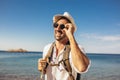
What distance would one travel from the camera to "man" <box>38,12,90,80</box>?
3.28 meters

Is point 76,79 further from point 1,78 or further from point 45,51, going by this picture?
point 1,78

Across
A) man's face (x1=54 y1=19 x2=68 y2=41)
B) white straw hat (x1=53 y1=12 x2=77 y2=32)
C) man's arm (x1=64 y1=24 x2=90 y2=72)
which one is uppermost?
white straw hat (x1=53 y1=12 x2=77 y2=32)

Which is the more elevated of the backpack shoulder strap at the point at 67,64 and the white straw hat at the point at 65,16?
the white straw hat at the point at 65,16

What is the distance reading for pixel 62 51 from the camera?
3.61 meters

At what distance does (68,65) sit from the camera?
3457mm

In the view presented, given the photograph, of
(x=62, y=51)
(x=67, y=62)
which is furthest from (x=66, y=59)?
(x=62, y=51)

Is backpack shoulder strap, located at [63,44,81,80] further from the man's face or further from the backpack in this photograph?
the man's face

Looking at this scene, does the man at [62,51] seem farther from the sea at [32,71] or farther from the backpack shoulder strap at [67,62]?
the sea at [32,71]

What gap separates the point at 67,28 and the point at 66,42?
20 cm

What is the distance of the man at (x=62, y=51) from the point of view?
10.8 ft

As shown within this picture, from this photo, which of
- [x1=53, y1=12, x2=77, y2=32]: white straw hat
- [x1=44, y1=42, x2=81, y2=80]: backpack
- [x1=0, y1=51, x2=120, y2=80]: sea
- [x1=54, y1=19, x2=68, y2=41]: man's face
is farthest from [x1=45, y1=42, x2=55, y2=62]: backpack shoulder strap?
[x1=0, y1=51, x2=120, y2=80]: sea

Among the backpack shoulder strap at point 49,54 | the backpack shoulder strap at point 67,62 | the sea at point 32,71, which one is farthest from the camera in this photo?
the sea at point 32,71

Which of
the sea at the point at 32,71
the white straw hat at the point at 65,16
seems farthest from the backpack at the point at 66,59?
the sea at the point at 32,71

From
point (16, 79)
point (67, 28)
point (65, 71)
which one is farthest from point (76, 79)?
point (16, 79)
